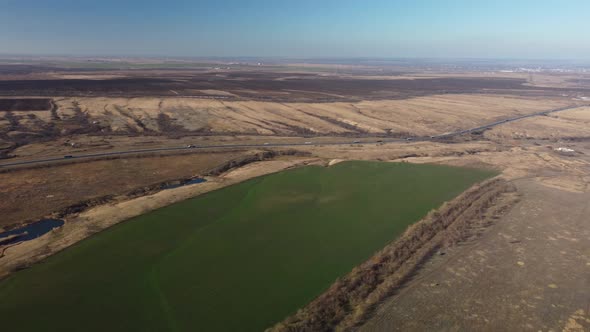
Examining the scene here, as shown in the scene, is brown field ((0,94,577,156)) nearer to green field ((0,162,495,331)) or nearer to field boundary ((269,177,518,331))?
green field ((0,162,495,331))

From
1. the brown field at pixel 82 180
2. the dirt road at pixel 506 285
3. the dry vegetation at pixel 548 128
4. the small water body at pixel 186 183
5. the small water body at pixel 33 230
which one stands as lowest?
the dirt road at pixel 506 285

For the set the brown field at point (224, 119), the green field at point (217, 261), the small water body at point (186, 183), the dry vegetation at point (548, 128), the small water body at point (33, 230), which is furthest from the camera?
the dry vegetation at point (548, 128)

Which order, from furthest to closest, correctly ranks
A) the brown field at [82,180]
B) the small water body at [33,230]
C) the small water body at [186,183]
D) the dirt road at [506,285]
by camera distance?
the small water body at [186,183] < the brown field at [82,180] < the small water body at [33,230] < the dirt road at [506,285]

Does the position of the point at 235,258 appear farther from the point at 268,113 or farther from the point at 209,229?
the point at 268,113

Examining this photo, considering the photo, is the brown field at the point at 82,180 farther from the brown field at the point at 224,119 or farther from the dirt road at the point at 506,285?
the dirt road at the point at 506,285

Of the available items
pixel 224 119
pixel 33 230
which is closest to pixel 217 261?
pixel 33 230

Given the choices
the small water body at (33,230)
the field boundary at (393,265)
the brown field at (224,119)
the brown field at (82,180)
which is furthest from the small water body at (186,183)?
the field boundary at (393,265)

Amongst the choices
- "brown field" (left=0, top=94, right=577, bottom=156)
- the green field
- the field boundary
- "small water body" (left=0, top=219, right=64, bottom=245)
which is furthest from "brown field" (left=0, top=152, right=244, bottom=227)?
the field boundary

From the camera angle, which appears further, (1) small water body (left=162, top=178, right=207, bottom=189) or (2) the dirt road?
(1) small water body (left=162, top=178, right=207, bottom=189)
